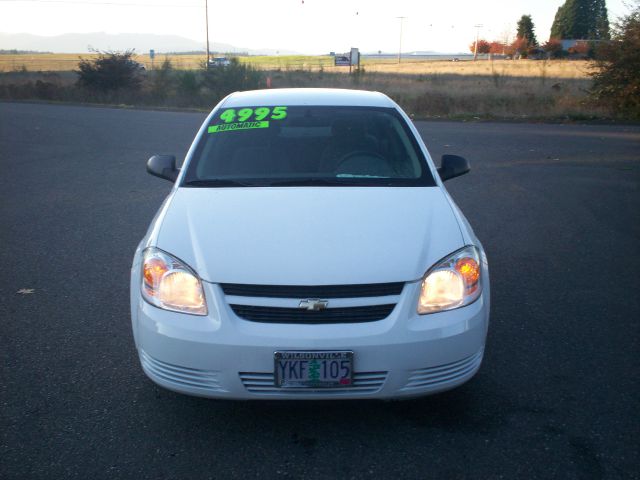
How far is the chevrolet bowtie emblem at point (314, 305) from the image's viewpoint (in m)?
2.84

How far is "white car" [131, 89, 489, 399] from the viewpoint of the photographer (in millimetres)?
2824

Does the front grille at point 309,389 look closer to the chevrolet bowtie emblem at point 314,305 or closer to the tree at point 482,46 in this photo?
the chevrolet bowtie emblem at point 314,305

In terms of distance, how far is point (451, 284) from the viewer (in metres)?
3.06

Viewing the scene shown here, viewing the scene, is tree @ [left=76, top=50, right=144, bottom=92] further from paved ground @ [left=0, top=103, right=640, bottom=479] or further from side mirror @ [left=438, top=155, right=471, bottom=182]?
side mirror @ [left=438, top=155, right=471, bottom=182]

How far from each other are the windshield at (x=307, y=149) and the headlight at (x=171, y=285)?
0.93m

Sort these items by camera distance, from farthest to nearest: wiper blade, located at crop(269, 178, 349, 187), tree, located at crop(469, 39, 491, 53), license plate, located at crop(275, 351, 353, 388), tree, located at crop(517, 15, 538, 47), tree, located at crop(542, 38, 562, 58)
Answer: tree, located at crop(469, 39, 491, 53)
tree, located at crop(517, 15, 538, 47)
tree, located at crop(542, 38, 562, 58)
wiper blade, located at crop(269, 178, 349, 187)
license plate, located at crop(275, 351, 353, 388)

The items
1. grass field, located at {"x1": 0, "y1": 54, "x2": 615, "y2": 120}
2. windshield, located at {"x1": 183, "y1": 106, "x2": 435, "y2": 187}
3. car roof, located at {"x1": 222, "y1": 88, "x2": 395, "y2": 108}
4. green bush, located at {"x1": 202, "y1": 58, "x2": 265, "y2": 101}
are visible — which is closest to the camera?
windshield, located at {"x1": 183, "y1": 106, "x2": 435, "y2": 187}

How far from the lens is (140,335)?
310 cm

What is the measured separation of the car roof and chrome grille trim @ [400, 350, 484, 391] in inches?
92.1

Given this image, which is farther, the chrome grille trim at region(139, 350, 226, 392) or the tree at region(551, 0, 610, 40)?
the tree at region(551, 0, 610, 40)

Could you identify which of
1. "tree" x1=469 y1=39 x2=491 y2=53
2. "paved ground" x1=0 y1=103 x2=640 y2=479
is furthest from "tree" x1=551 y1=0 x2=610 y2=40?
"paved ground" x1=0 y1=103 x2=640 y2=479

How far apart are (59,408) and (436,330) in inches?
76.6

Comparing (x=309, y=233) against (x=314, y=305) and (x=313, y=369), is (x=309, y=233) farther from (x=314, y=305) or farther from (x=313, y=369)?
(x=313, y=369)

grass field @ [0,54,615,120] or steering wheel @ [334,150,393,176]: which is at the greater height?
steering wheel @ [334,150,393,176]
